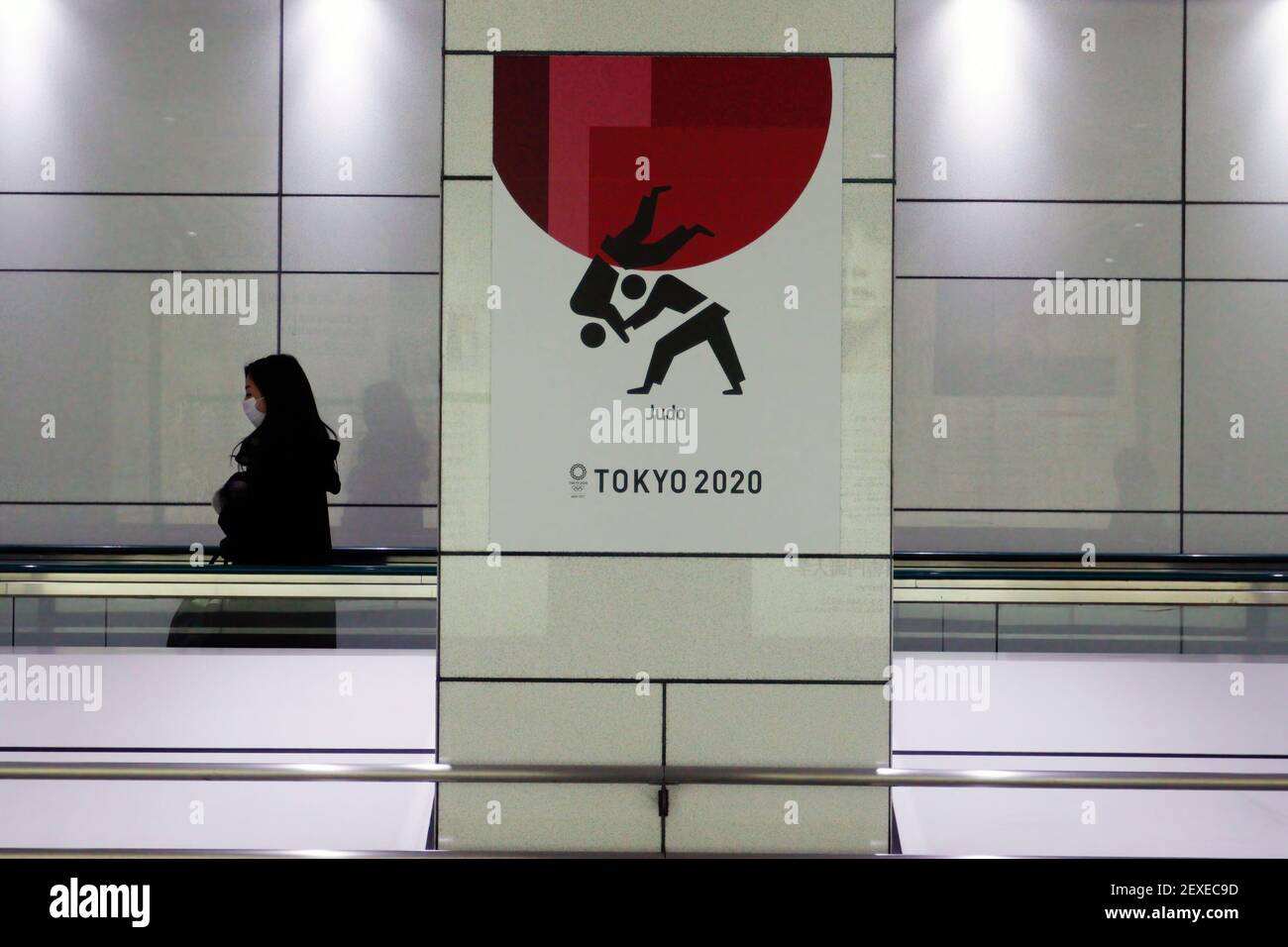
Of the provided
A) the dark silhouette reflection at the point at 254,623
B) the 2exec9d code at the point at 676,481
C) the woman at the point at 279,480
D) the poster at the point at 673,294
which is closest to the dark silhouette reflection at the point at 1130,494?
the poster at the point at 673,294

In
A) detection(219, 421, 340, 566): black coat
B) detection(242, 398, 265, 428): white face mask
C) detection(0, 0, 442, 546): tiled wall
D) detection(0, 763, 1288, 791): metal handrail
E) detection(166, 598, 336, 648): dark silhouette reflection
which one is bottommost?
detection(0, 763, 1288, 791): metal handrail

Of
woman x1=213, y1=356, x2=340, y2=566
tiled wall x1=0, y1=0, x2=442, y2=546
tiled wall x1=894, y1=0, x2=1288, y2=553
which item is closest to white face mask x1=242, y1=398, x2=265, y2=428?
woman x1=213, y1=356, x2=340, y2=566

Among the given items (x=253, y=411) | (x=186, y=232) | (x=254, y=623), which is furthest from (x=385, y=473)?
(x=254, y=623)

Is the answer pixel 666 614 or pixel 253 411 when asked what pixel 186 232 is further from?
pixel 666 614

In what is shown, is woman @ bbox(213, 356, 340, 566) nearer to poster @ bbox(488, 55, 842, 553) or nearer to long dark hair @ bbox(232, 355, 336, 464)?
long dark hair @ bbox(232, 355, 336, 464)

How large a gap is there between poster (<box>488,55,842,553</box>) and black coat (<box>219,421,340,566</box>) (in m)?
1.15

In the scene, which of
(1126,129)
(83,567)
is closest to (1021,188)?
(1126,129)

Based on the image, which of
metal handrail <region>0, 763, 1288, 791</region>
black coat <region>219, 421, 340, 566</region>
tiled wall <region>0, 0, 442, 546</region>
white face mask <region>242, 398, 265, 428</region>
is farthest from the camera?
tiled wall <region>0, 0, 442, 546</region>

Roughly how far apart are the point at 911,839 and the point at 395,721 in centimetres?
164

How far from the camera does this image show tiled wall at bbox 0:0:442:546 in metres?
8.09

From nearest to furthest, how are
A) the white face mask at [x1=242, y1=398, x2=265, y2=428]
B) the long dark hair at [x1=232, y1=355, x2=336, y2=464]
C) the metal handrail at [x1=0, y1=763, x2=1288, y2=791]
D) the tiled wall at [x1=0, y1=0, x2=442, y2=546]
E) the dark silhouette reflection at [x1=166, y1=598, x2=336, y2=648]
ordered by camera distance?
the metal handrail at [x1=0, y1=763, x2=1288, y2=791], the dark silhouette reflection at [x1=166, y1=598, x2=336, y2=648], the long dark hair at [x1=232, y1=355, x2=336, y2=464], the white face mask at [x1=242, y1=398, x2=265, y2=428], the tiled wall at [x1=0, y1=0, x2=442, y2=546]

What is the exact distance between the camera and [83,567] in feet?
9.46

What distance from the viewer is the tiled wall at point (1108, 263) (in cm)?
815

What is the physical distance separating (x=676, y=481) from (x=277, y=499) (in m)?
1.70
